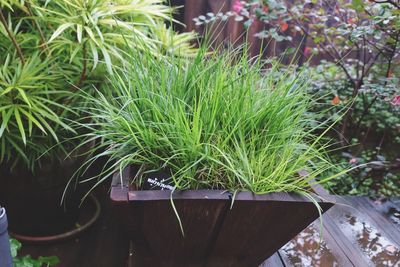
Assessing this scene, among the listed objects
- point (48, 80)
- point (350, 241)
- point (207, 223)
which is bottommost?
point (350, 241)

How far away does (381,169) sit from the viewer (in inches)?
74.2

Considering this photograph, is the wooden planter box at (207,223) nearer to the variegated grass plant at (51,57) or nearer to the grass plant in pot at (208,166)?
the grass plant in pot at (208,166)

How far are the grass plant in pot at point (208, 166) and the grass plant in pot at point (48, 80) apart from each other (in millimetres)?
225

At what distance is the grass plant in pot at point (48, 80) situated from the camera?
1151mm

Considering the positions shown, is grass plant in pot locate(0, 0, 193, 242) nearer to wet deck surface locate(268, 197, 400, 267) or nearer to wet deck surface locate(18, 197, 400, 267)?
wet deck surface locate(18, 197, 400, 267)

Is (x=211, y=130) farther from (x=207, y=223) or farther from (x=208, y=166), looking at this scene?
(x=207, y=223)

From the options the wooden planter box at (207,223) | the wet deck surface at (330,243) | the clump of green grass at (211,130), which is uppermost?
the clump of green grass at (211,130)

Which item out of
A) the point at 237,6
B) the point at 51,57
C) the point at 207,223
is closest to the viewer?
the point at 207,223

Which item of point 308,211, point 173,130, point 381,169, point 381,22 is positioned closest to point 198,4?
point 381,22

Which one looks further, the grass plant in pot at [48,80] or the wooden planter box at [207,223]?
the grass plant in pot at [48,80]

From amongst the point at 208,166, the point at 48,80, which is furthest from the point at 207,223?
the point at 48,80

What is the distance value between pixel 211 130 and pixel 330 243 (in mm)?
663

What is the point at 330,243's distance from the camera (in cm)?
131

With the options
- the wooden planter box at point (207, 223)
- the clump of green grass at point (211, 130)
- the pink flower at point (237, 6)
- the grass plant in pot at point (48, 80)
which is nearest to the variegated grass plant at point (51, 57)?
the grass plant in pot at point (48, 80)
